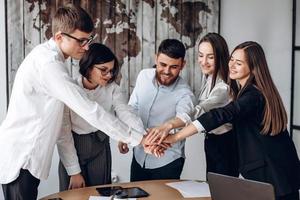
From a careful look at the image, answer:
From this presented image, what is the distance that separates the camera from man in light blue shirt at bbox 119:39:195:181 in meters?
2.92

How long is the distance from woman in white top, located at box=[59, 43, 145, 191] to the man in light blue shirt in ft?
0.64

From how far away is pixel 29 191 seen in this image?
2.34m

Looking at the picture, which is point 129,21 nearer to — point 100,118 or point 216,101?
point 216,101

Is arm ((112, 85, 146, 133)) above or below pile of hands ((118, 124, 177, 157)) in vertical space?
above

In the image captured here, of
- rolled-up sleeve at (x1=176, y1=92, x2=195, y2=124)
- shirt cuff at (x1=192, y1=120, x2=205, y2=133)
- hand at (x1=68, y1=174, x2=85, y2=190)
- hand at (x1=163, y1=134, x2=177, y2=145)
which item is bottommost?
hand at (x1=68, y1=174, x2=85, y2=190)

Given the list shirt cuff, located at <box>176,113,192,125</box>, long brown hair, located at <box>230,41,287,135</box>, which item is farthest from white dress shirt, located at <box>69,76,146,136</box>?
long brown hair, located at <box>230,41,287,135</box>

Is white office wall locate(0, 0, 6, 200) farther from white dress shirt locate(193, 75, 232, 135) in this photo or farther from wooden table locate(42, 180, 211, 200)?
white dress shirt locate(193, 75, 232, 135)

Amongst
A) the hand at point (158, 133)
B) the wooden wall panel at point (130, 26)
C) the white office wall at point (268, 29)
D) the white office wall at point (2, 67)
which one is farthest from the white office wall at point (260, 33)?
the hand at point (158, 133)

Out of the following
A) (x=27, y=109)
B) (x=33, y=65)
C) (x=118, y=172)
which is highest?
(x=33, y=65)

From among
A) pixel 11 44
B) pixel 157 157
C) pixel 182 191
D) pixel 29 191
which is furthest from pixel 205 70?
pixel 11 44

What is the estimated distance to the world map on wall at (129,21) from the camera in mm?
3797

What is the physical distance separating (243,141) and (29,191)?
Result: 3.32 feet

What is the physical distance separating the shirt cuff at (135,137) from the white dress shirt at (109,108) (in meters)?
0.09

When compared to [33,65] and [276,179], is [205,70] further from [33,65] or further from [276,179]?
[33,65]
